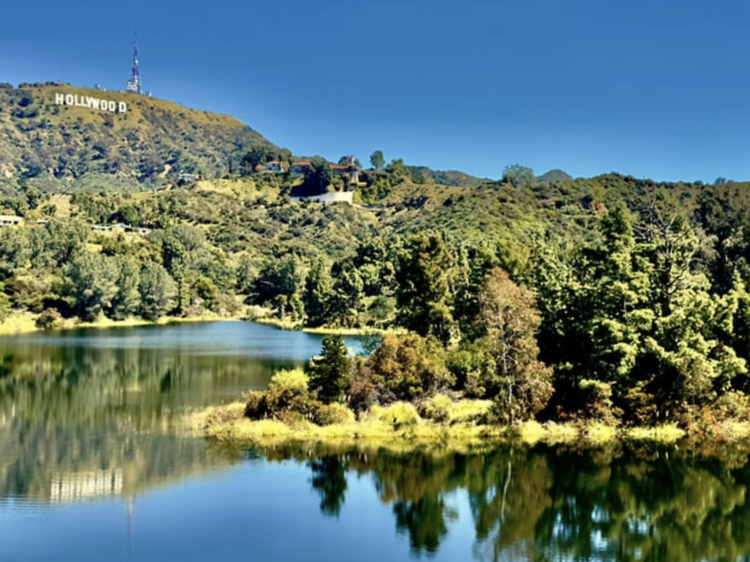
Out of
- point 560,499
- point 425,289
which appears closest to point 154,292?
point 425,289

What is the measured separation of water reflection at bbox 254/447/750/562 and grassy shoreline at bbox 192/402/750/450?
1.72 meters

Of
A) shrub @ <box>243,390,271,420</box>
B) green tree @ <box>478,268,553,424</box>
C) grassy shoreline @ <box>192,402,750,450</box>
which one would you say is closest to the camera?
grassy shoreline @ <box>192,402,750,450</box>

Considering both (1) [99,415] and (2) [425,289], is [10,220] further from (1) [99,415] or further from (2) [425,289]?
(2) [425,289]

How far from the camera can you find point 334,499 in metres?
32.7

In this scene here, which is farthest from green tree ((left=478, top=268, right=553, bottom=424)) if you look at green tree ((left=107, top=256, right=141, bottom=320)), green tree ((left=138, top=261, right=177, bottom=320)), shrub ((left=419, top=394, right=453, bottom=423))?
green tree ((left=138, top=261, right=177, bottom=320))

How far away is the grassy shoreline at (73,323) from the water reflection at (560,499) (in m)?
73.2

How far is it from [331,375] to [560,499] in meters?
14.8

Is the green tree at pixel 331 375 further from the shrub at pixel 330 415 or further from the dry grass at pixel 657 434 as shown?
the dry grass at pixel 657 434

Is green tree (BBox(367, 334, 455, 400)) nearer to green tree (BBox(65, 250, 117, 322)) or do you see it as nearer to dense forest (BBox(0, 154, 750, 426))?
dense forest (BBox(0, 154, 750, 426))

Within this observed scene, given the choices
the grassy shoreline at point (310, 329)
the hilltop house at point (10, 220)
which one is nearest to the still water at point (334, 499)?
the grassy shoreline at point (310, 329)

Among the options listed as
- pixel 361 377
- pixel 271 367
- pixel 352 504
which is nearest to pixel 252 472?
pixel 352 504

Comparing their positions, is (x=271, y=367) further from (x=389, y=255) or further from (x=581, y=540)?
(x=389, y=255)

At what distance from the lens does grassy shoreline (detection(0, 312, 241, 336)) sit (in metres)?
100

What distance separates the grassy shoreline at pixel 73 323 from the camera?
100m
